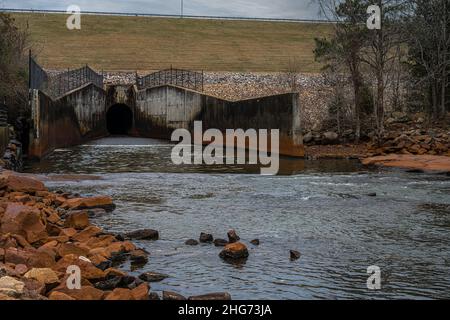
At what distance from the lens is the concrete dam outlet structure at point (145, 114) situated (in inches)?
1082

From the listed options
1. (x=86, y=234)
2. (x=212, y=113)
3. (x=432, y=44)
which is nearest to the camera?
(x=86, y=234)

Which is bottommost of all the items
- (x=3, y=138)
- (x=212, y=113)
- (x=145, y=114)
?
(x=3, y=138)

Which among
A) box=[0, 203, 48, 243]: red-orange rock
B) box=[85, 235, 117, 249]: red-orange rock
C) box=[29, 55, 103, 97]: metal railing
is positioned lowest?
box=[85, 235, 117, 249]: red-orange rock

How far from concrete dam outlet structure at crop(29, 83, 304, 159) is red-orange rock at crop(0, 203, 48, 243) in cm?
1600

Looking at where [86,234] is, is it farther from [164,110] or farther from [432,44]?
[164,110]

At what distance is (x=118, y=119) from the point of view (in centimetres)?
5441

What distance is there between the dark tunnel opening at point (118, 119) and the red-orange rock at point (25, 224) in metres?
42.8

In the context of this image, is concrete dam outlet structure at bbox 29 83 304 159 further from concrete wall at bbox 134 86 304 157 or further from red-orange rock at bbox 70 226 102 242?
red-orange rock at bbox 70 226 102 242

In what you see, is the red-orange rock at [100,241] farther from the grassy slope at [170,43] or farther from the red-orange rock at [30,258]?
the grassy slope at [170,43]

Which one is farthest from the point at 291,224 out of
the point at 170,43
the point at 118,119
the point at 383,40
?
the point at 170,43

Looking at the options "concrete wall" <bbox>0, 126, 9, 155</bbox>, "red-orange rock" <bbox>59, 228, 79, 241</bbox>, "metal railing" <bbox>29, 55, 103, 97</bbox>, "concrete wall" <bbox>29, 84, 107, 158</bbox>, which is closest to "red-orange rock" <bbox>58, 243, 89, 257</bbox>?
"red-orange rock" <bbox>59, 228, 79, 241</bbox>

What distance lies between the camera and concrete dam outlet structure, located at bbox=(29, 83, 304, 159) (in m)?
27.5

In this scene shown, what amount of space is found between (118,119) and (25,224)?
4533 cm
